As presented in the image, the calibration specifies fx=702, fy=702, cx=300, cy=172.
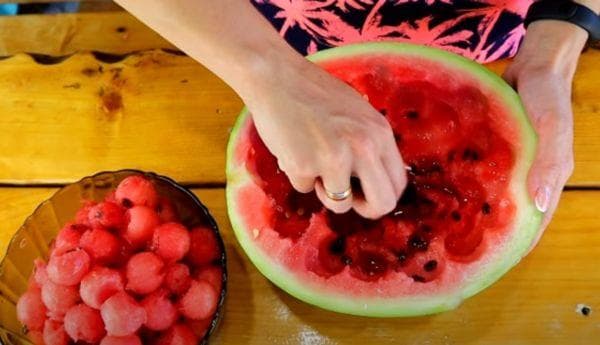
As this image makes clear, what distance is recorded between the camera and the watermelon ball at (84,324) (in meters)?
0.85

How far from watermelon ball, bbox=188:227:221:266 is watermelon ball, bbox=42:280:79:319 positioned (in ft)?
0.51

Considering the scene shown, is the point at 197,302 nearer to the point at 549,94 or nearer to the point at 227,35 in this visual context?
the point at 227,35

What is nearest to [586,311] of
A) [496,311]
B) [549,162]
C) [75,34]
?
[496,311]

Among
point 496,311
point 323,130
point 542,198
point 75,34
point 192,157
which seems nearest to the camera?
point 323,130

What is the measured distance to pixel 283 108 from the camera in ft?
2.52

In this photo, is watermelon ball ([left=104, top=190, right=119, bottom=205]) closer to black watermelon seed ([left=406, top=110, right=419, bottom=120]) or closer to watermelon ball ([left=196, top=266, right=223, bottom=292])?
watermelon ball ([left=196, top=266, right=223, bottom=292])

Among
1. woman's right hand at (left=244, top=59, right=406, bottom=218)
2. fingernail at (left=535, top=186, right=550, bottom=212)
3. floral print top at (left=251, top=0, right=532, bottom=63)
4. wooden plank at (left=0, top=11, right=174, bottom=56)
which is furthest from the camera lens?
wooden plank at (left=0, top=11, right=174, bottom=56)

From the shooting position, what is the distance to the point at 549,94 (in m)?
0.92

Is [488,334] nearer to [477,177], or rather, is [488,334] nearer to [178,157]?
[477,177]

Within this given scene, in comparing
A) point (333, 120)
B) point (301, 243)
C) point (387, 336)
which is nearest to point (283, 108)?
point (333, 120)

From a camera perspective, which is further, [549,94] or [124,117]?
[124,117]

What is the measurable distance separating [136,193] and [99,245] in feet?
0.30

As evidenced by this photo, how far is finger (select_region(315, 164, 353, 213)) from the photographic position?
771mm

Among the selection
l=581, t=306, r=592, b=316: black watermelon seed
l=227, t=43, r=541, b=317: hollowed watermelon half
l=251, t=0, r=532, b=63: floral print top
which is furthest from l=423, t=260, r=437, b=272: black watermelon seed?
l=251, t=0, r=532, b=63: floral print top
